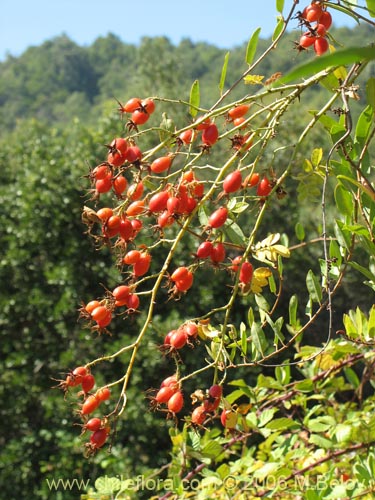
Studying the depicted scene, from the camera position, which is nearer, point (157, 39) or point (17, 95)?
point (157, 39)

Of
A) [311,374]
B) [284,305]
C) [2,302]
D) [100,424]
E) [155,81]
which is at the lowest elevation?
[284,305]

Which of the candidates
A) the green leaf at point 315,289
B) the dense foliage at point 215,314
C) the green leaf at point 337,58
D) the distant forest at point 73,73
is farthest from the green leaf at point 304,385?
the distant forest at point 73,73

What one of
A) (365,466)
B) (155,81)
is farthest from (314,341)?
(155,81)

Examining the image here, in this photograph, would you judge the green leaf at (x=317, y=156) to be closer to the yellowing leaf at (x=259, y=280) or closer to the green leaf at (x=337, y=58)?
the yellowing leaf at (x=259, y=280)

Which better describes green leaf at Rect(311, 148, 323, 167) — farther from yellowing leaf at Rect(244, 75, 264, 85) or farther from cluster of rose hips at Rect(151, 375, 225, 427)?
cluster of rose hips at Rect(151, 375, 225, 427)

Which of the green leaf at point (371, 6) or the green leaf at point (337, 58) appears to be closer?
the green leaf at point (337, 58)

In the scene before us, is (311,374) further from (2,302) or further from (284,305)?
(284,305)

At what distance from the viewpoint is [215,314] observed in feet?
10.4

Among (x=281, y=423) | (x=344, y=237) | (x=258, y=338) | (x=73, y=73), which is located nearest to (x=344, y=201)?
(x=344, y=237)

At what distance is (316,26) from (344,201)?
228mm

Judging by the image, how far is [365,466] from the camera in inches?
37.8

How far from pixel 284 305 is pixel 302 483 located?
3.79m

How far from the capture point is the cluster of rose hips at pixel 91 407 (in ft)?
2.24

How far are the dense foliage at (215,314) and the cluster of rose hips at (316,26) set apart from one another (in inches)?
1.5
